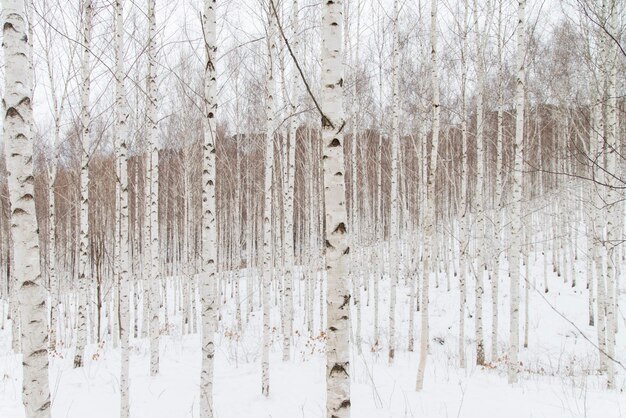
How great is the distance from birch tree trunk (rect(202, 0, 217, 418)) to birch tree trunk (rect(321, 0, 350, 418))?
1.53 meters

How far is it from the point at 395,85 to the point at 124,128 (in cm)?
477

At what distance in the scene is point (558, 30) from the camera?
12.0 m

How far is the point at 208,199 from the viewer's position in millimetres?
3865

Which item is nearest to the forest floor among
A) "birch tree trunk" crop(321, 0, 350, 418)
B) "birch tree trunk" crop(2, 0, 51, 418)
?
"birch tree trunk" crop(321, 0, 350, 418)

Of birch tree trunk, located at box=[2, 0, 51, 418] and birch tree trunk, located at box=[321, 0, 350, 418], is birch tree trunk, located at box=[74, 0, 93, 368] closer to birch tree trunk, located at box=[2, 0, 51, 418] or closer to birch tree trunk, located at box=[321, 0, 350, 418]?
birch tree trunk, located at box=[2, 0, 51, 418]

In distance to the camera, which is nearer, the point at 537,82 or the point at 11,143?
the point at 11,143

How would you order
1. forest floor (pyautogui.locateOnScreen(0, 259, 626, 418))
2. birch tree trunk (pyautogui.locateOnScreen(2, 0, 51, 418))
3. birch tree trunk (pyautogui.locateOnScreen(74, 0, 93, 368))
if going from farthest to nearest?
1. birch tree trunk (pyautogui.locateOnScreen(74, 0, 93, 368))
2. forest floor (pyautogui.locateOnScreen(0, 259, 626, 418))
3. birch tree trunk (pyautogui.locateOnScreen(2, 0, 51, 418))

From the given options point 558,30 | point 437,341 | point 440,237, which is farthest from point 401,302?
point 558,30

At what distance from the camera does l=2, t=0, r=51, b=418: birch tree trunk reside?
216cm

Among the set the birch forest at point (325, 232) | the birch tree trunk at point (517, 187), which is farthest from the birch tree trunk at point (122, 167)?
the birch tree trunk at point (517, 187)

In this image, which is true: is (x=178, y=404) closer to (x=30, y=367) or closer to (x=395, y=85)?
(x=30, y=367)

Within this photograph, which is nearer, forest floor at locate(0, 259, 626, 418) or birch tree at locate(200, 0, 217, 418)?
birch tree at locate(200, 0, 217, 418)

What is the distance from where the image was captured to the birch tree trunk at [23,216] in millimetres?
2164

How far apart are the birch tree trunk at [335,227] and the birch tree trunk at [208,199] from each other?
153 cm
